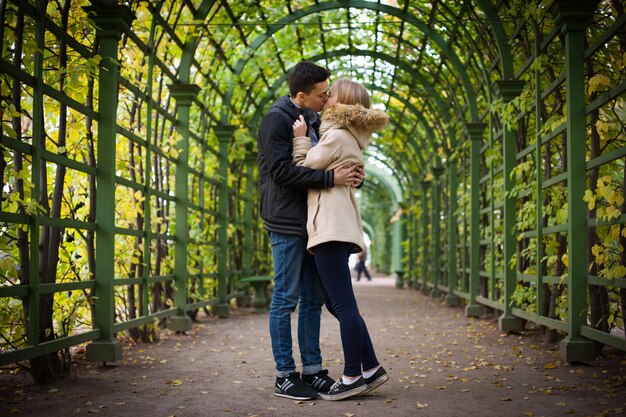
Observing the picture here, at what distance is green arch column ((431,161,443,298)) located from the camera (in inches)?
547

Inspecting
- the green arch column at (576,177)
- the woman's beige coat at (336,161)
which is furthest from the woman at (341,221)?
the green arch column at (576,177)

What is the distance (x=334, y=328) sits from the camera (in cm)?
763

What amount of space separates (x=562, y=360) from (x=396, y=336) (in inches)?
90.6

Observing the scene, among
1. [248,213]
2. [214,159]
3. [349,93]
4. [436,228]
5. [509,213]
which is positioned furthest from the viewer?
[436,228]

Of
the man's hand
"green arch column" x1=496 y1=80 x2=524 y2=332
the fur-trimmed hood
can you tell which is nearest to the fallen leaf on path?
the man's hand

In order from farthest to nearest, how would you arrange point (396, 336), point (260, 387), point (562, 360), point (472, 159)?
point (472, 159) < point (396, 336) < point (562, 360) < point (260, 387)

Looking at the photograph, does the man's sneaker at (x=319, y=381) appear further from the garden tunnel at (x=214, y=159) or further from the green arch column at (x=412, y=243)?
the green arch column at (x=412, y=243)

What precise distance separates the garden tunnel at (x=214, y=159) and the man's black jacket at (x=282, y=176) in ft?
3.94

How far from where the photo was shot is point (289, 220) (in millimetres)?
3578

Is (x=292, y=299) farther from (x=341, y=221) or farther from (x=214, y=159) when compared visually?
(x=214, y=159)

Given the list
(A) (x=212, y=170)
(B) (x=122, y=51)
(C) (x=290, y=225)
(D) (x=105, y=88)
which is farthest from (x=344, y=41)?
(C) (x=290, y=225)

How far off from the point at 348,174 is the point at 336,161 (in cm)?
10

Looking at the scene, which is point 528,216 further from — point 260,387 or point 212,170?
point 212,170

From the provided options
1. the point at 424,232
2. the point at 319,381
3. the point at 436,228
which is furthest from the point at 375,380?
the point at 424,232
